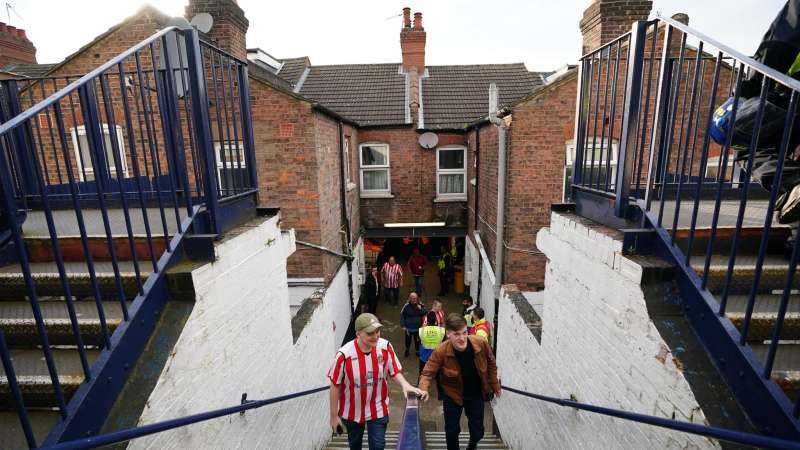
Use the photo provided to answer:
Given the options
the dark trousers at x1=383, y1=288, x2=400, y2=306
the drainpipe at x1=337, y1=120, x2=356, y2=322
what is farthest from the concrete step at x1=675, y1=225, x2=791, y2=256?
the dark trousers at x1=383, y1=288, x2=400, y2=306

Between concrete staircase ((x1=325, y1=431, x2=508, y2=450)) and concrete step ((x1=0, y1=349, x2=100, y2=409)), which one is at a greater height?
concrete step ((x1=0, y1=349, x2=100, y2=409))

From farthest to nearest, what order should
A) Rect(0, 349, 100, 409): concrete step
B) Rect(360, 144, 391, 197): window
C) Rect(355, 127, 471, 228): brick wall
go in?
Rect(360, 144, 391, 197): window < Rect(355, 127, 471, 228): brick wall < Rect(0, 349, 100, 409): concrete step

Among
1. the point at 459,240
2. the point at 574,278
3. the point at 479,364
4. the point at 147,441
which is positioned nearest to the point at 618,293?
the point at 574,278

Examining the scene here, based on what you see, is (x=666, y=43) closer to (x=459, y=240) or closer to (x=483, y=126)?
(x=483, y=126)

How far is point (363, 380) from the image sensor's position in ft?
10.7

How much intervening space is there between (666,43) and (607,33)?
6.39 m

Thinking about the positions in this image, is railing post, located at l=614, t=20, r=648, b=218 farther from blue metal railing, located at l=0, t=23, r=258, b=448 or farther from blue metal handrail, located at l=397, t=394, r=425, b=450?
blue metal railing, located at l=0, t=23, r=258, b=448

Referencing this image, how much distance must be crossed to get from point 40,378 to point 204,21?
8086mm

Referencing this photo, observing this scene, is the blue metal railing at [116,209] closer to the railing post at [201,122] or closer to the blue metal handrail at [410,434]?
the railing post at [201,122]

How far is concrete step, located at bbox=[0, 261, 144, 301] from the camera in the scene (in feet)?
8.04

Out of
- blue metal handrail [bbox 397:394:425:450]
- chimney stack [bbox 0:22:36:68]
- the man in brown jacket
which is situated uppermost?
chimney stack [bbox 0:22:36:68]

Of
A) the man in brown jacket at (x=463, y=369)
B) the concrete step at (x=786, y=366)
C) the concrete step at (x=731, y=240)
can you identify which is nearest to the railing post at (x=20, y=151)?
the man in brown jacket at (x=463, y=369)

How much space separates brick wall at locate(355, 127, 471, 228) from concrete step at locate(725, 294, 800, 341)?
10.4 metres

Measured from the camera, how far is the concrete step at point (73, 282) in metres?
2.45
